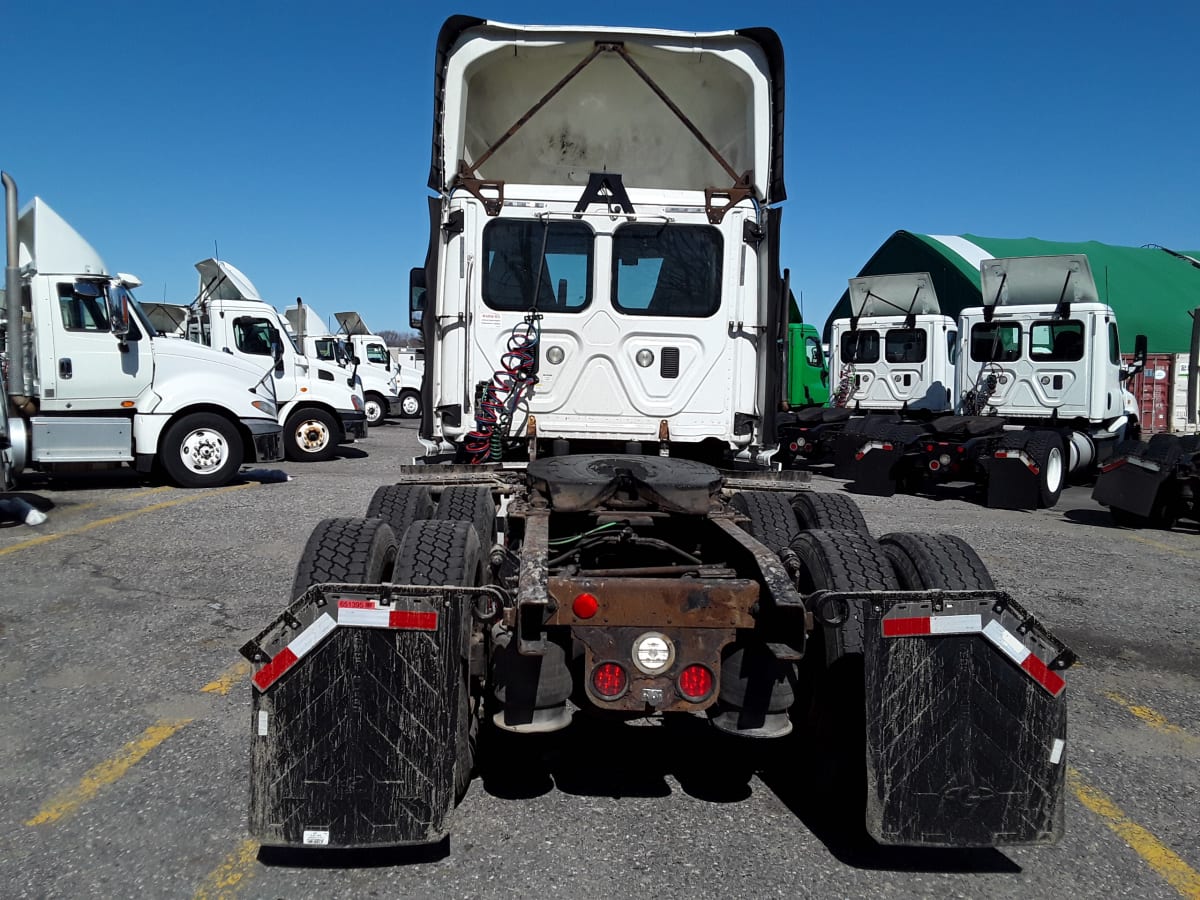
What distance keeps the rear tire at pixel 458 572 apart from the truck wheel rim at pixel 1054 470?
33.3 ft

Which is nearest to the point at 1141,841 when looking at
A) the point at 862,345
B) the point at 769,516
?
the point at 769,516

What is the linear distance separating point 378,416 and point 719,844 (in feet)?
76.9

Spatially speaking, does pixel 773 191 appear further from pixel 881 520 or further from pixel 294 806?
pixel 881 520

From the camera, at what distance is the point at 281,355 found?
48.1 ft

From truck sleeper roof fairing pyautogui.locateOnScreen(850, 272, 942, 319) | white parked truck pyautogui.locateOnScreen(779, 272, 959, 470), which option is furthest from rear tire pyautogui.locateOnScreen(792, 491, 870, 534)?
truck sleeper roof fairing pyautogui.locateOnScreen(850, 272, 942, 319)

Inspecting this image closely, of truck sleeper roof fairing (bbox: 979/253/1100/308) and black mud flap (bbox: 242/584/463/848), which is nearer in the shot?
black mud flap (bbox: 242/584/463/848)

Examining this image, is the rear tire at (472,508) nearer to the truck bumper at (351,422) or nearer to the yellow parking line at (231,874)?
the yellow parking line at (231,874)

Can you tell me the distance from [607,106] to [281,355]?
32.2 ft

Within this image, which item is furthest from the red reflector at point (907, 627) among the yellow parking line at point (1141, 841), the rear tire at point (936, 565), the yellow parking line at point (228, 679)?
the yellow parking line at point (228, 679)

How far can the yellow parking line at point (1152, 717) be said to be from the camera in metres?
4.25

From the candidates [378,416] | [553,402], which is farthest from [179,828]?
[378,416]

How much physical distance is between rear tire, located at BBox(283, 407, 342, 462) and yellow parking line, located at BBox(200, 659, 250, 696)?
11.2 metres

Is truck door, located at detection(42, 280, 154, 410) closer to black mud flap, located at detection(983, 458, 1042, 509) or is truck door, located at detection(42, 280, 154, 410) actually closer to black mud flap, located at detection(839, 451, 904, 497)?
black mud flap, located at detection(839, 451, 904, 497)

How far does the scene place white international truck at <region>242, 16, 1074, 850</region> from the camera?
110 inches
